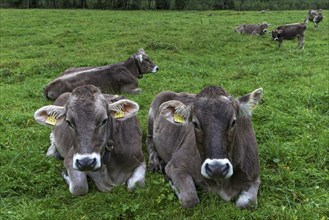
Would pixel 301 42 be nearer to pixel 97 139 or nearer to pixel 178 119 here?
pixel 178 119

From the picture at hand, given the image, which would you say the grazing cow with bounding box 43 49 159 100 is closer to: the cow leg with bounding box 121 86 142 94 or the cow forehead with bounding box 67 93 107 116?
the cow leg with bounding box 121 86 142 94

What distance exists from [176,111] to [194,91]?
6233 mm

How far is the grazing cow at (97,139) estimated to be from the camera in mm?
5152

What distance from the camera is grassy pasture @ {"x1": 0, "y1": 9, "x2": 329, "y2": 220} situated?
5.30m

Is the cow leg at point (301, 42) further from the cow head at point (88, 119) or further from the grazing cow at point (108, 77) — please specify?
the cow head at point (88, 119)

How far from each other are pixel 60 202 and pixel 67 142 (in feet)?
4.57

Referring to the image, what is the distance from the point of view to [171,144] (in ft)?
22.3

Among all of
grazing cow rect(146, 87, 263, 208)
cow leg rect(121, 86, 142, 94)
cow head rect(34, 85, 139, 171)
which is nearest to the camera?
grazing cow rect(146, 87, 263, 208)

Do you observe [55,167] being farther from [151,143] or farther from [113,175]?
[151,143]

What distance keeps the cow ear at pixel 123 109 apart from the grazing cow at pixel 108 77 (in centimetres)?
600

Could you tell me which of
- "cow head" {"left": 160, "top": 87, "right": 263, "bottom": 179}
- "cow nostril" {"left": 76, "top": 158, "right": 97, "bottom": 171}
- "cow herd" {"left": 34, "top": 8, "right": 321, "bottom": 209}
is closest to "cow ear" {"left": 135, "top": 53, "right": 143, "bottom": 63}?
"cow herd" {"left": 34, "top": 8, "right": 321, "bottom": 209}

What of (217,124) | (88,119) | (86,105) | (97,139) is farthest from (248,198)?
(86,105)

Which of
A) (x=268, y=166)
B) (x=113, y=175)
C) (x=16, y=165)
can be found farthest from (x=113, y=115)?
(x=268, y=166)

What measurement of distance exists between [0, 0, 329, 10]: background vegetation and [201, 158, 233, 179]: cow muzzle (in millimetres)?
54184
